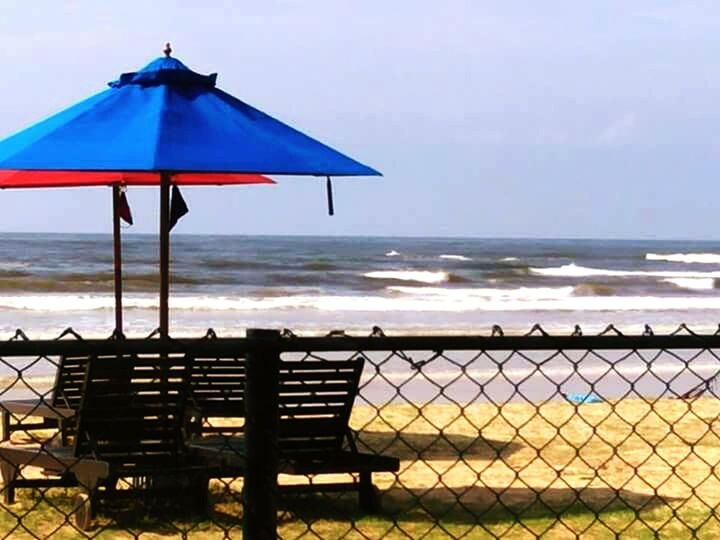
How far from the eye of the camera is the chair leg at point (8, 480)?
6.27m

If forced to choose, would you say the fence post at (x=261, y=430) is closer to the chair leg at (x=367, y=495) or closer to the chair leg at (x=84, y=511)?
the chair leg at (x=84, y=511)

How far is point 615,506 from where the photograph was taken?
6.36 m

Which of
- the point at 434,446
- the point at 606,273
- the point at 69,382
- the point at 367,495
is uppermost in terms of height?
the point at 69,382

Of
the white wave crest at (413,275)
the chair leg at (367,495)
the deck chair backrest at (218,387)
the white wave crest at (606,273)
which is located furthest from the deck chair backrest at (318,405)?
the white wave crest at (606,273)

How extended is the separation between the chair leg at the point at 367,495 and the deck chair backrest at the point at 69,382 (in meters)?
1.71

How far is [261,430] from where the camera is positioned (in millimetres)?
2924

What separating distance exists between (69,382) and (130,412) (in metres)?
1.43

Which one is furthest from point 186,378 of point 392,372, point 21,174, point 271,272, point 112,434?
point 271,272

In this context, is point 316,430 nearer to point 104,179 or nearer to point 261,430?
point 104,179

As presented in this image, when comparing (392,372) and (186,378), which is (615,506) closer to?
(186,378)

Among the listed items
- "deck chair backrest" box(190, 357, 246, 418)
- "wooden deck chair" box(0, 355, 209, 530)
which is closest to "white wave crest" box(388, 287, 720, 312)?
"deck chair backrest" box(190, 357, 246, 418)

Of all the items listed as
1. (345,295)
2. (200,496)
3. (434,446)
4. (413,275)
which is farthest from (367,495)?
(413,275)

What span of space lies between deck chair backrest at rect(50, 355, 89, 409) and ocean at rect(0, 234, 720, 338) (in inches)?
428

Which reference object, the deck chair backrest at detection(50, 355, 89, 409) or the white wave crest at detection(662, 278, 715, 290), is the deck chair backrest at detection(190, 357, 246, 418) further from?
the white wave crest at detection(662, 278, 715, 290)
